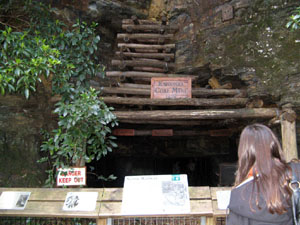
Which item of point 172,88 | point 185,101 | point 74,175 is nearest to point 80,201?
point 74,175

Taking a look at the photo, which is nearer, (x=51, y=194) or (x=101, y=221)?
(x=101, y=221)

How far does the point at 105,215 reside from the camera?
2906 millimetres

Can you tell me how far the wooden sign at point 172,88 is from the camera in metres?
5.39

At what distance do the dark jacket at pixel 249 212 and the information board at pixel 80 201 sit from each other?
1665 millimetres

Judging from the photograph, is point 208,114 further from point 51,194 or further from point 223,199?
point 51,194

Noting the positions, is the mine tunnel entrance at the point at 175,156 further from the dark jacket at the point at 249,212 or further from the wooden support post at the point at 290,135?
the dark jacket at the point at 249,212

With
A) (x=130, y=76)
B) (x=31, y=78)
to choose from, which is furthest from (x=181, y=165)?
(x=31, y=78)

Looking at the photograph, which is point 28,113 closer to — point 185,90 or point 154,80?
point 154,80

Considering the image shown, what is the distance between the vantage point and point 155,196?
296cm

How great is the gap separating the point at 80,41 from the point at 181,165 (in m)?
6.55

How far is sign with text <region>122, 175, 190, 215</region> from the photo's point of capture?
287 centimetres

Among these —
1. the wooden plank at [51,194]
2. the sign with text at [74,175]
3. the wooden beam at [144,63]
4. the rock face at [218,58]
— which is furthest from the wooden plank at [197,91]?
the wooden plank at [51,194]

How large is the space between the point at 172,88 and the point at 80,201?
3081 mm

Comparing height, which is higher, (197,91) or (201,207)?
(197,91)
